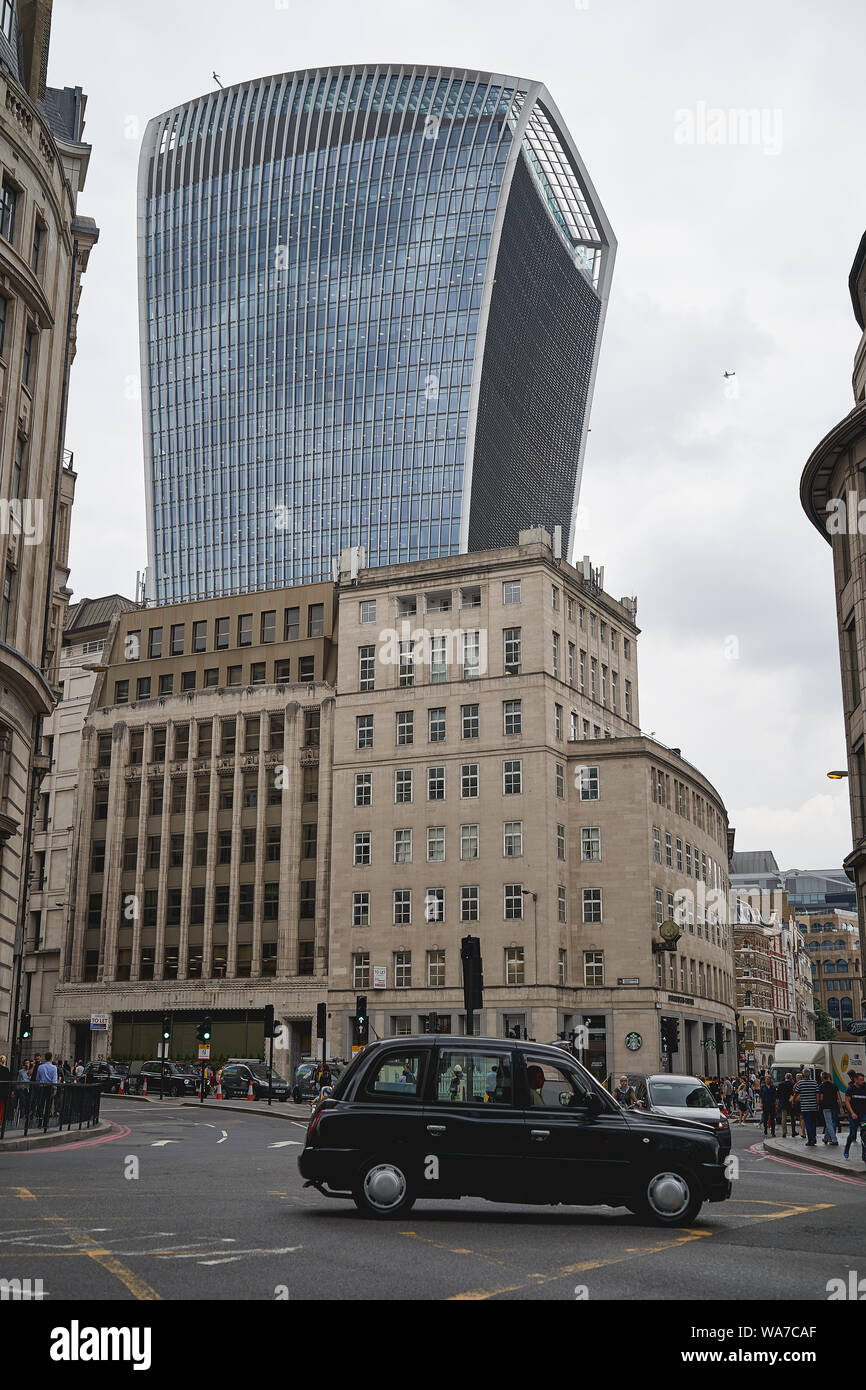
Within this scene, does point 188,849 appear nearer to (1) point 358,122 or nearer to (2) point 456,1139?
(2) point 456,1139

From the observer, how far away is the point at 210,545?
16475 cm

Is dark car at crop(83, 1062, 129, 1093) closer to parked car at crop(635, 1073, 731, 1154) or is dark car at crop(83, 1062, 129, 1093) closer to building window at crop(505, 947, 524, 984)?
building window at crop(505, 947, 524, 984)

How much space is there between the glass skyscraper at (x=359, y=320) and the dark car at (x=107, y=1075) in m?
90.3

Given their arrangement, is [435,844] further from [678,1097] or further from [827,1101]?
[678,1097]

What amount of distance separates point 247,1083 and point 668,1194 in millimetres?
48940

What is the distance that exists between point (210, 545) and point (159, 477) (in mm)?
11990

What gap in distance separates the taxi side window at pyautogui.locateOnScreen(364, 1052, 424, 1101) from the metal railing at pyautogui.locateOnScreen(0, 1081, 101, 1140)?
15240mm

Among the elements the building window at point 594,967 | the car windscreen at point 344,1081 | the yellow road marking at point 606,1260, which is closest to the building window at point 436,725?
the building window at point 594,967

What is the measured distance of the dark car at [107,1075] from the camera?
63.0m

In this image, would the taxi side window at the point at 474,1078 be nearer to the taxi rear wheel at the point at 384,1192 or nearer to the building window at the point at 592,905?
the taxi rear wheel at the point at 384,1192

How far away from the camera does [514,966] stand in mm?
73938

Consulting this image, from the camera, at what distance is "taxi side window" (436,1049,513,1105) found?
14.4 meters

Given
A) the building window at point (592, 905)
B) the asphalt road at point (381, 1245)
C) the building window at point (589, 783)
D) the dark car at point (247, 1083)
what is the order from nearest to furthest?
1. the asphalt road at point (381, 1245)
2. the dark car at point (247, 1083)
3. the building window at point (592, 905)
4. the building window at point (589, 783)

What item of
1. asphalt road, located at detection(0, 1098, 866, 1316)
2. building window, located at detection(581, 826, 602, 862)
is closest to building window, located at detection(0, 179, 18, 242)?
asphalt road, located at detection(0, 1098, 866, 1316)
